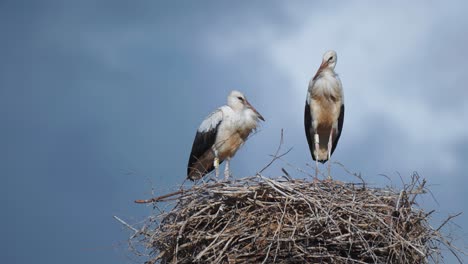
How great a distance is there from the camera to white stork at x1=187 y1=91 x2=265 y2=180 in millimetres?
9633

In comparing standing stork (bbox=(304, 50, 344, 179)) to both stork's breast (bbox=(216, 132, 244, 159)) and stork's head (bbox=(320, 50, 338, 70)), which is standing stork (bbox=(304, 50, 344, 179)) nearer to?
stork's head (bbox=(320, 50, 338, 70))

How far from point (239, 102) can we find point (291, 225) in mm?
3392

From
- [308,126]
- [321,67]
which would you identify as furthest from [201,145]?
[321,67]

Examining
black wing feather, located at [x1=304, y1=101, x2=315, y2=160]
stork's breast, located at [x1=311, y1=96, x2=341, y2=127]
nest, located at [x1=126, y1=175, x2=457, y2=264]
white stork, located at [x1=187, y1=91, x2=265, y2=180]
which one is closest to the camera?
nest, located at [x1=126, y1=175, x2=457, y2=264]

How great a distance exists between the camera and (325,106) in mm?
9805

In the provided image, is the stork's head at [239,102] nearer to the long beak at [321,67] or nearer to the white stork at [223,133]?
the white stork at [223,133]

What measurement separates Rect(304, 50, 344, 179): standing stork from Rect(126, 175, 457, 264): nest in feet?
8.75

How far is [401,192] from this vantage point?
7066 mm

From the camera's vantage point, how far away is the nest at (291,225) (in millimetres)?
6574

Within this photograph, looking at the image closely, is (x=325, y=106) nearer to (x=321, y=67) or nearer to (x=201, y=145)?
(x=321, y=67)

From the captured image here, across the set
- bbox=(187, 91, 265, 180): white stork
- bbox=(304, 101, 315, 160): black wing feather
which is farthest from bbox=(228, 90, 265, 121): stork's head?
bbox=(304, 101, 315, 160): black wing feather

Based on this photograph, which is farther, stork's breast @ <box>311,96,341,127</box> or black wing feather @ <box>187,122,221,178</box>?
stork's breast @ <box>311,96,341,127</box>

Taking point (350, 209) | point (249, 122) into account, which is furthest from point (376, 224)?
point (249, 122)

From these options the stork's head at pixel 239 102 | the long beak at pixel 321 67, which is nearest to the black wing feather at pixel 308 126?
the long beak at pixel 321 67
